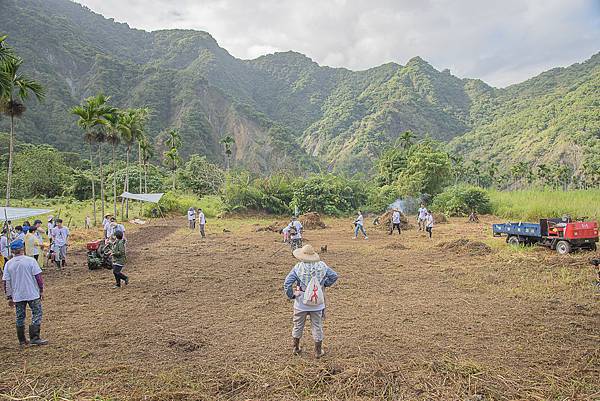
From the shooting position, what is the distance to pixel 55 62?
276 ft

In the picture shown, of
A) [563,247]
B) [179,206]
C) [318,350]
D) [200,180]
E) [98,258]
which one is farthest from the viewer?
[200,180]

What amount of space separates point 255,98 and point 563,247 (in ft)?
464

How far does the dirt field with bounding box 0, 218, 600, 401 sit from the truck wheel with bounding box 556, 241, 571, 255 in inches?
46.7

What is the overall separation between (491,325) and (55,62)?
97.4 m

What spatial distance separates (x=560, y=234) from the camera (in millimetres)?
14023

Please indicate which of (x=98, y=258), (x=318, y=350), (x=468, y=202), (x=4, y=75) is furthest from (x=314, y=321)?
(x=468, y=202)

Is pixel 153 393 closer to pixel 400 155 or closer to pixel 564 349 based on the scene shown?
pixel 564 349

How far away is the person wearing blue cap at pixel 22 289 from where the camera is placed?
6.23 m

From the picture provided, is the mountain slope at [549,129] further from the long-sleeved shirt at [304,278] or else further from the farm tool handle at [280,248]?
the long-sleeved shirt at [304,278]

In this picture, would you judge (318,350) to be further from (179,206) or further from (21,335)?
(179,206)

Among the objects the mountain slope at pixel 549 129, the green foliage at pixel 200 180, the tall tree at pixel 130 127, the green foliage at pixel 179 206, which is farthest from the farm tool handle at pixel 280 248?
the mountain slope at pixel 549 129

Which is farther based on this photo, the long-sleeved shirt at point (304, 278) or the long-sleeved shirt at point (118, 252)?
the long-sleeved shirt at point (118, 252)

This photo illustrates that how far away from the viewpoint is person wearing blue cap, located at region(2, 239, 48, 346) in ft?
20.5

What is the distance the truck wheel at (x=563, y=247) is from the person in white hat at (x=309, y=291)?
1132cm
